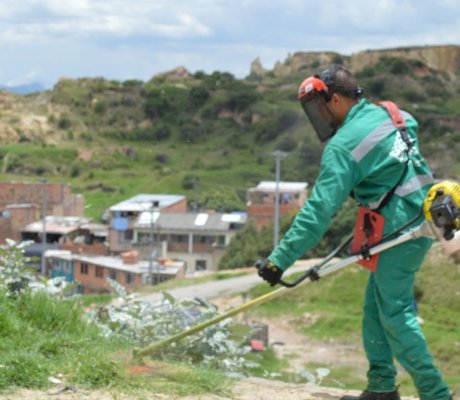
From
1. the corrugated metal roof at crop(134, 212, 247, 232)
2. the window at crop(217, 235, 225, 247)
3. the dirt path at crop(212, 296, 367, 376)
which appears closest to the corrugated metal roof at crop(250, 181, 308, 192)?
the corrugated metal roof at crop(134, 212, 247, 232)

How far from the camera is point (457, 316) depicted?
21.7m

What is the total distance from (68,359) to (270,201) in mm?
40855

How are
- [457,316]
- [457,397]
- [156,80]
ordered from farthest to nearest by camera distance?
1. [156,80]
2. [457,316]
3. [457,397]

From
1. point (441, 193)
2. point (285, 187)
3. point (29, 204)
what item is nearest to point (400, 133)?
point (441, 193)

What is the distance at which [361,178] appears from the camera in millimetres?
4543

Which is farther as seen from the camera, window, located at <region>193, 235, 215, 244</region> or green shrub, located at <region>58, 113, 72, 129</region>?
green shrub, located at <region>58, 113, 72, 129</region>

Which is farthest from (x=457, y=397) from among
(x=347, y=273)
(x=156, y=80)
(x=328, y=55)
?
(x=328, y=55)

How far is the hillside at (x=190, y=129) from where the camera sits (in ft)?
176

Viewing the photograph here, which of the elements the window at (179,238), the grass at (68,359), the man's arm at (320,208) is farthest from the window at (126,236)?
the man's arm at (320,208)

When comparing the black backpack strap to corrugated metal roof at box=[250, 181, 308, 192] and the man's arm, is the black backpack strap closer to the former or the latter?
the man's arm

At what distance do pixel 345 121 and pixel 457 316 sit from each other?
17848mm

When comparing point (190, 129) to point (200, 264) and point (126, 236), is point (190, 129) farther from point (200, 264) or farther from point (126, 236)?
point (126, 236)

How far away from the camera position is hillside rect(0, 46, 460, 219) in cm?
5378

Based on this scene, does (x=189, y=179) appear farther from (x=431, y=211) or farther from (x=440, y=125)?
(x=431, y=211)
